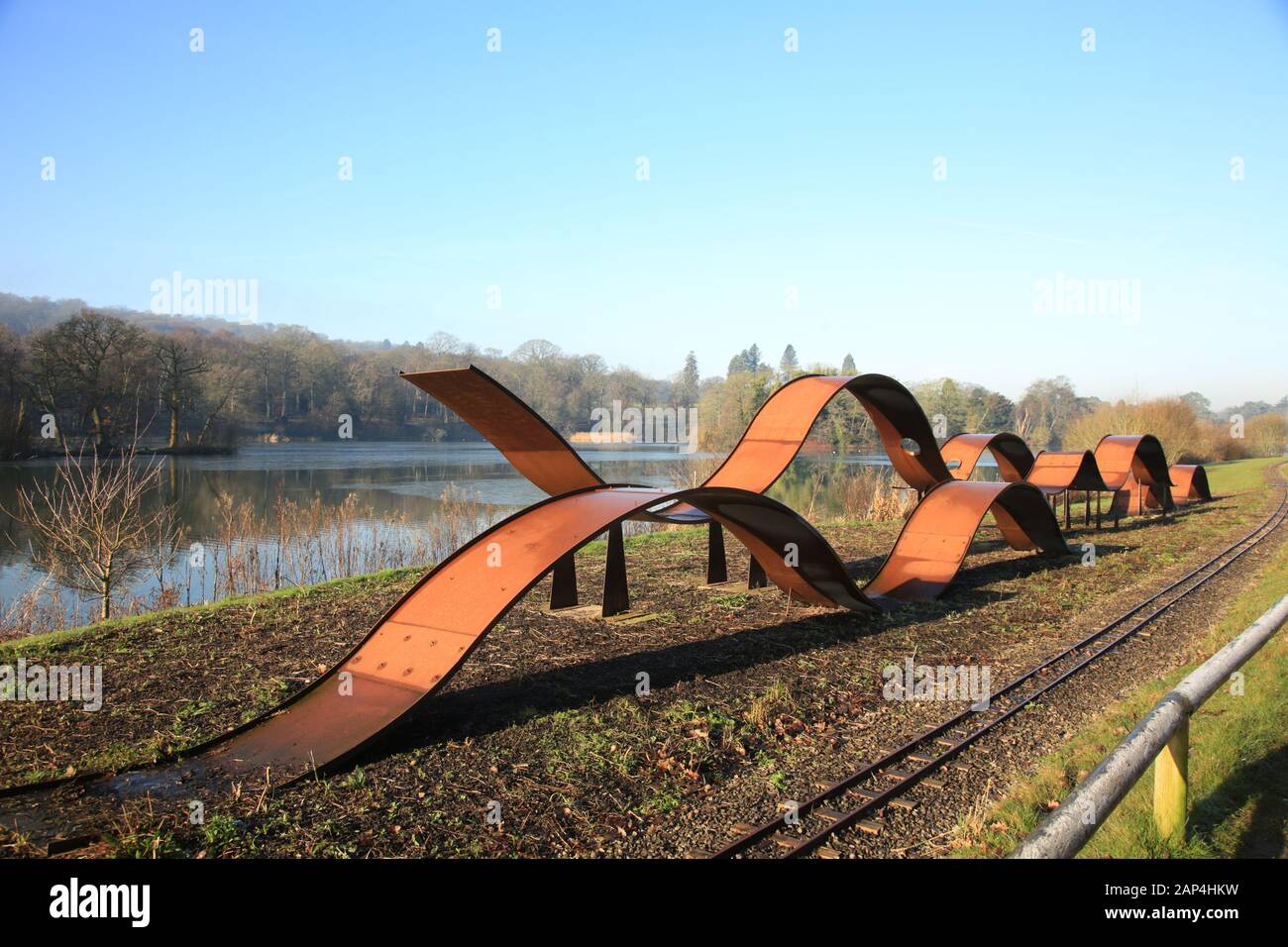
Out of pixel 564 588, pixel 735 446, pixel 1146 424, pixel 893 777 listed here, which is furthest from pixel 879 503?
pixel 1146 424

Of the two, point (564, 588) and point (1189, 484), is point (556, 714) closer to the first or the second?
point (564, 588)

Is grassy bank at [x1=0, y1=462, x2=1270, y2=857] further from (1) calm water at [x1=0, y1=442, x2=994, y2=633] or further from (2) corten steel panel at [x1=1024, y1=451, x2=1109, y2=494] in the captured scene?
(2) corten steel panel at [x1=1024, y1=451, x2=1109, y2=494]

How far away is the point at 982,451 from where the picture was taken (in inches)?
659

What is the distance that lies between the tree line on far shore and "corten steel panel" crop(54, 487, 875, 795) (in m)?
13.6

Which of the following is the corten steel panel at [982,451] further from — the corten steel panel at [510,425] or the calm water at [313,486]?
the corten steel panel at [510,425]

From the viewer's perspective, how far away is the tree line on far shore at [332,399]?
33812mm

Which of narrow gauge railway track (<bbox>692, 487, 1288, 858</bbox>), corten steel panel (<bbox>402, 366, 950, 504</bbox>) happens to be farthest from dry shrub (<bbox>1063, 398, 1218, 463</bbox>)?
narrow gauge railway track (<bbox>692, 487, 1288, 858</bbox>)

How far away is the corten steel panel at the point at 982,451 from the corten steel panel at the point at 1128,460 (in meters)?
2.93

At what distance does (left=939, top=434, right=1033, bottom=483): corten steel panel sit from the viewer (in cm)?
1711

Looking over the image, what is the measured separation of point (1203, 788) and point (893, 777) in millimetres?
1687

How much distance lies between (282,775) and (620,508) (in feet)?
9.98
